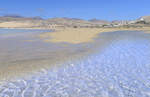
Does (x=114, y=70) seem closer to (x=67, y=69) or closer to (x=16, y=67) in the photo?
(x=67, y=69)

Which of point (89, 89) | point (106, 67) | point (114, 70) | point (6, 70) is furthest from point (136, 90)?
point (6, 70)

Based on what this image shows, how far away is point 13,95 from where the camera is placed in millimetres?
5172

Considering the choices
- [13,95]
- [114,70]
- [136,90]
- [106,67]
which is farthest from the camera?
[106,67]

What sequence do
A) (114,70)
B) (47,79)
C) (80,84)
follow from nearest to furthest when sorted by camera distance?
1. (80,84)
2. (47,79)
3. (114,70)

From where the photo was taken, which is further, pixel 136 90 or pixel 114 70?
pixel 114 70

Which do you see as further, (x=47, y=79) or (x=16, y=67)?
(x=16, y=67)

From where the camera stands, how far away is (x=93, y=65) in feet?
28.3

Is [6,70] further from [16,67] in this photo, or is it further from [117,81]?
[117,81]

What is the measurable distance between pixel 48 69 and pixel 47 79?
1.39 metres

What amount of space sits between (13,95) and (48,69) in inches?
113

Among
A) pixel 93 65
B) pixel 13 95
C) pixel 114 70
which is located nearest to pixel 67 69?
pixel 93 65

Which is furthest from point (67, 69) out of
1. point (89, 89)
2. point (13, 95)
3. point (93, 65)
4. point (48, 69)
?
point (13, 95)

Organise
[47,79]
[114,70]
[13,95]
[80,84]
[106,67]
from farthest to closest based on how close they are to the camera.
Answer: [106,67] → [114,70] → [47,79] → [80,84] → [13,95]

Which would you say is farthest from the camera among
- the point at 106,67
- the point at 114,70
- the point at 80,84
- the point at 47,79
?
the point at 106,67
